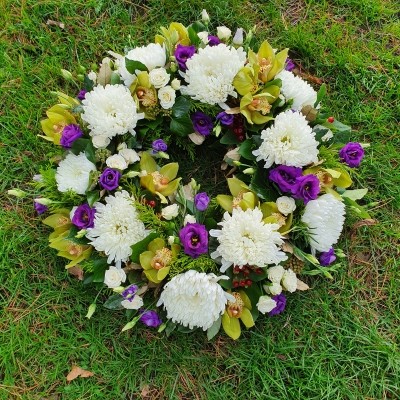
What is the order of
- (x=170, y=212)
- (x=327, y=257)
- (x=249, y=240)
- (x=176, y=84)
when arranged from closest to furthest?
(x=249, y=240)
(x=170, y=212)
(x=176, y=84)
(x=327, y=257)

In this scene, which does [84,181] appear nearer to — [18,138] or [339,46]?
[18,138]

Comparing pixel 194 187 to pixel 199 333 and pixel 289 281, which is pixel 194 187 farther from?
pixel 199 333

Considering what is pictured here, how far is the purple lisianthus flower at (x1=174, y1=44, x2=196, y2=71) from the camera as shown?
7.45 ft

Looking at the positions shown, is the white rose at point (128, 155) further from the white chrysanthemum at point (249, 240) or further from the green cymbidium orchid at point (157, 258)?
the white chrysanthemum at point (249, 240)

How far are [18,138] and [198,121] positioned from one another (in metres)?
0.99

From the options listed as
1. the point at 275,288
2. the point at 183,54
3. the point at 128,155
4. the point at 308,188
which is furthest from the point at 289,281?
the point at 183,54

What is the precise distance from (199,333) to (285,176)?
2.81 feet

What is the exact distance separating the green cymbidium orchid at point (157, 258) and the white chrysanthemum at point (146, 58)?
727 mm

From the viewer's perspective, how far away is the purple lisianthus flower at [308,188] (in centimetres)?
212

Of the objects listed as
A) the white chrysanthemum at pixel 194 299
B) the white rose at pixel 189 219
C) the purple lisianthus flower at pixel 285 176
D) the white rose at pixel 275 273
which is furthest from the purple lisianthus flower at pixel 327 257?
the white rose at pixel 189 219

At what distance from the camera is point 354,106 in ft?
9.07

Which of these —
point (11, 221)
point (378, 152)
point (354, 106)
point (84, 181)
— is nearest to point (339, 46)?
point (354, 106)

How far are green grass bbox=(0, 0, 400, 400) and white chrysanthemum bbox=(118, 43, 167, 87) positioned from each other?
319 millimetres

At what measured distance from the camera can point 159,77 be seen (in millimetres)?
2238
